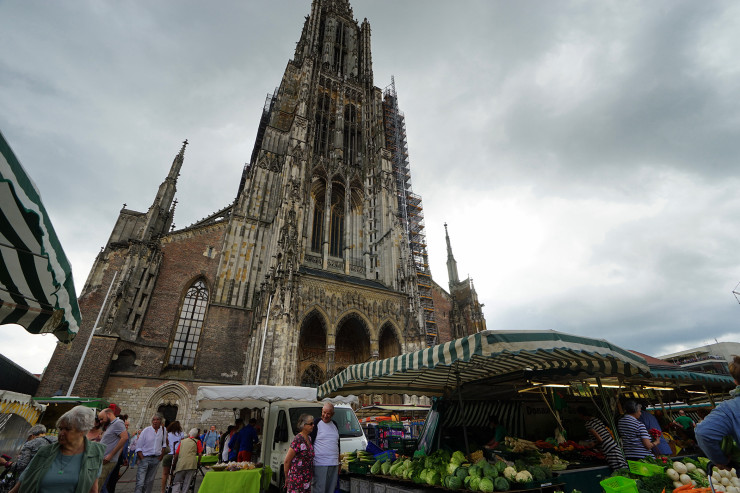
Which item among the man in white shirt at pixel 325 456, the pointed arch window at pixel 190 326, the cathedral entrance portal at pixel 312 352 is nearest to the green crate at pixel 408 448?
the man in white shirt at pixel 325 456

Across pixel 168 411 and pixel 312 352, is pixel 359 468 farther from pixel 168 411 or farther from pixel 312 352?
pixel 168 411

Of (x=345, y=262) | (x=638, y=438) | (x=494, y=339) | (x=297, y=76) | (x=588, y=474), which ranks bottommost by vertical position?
(x=588, y=474)

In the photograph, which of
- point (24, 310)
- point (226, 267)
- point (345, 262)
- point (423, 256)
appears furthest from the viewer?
point (423, 256)

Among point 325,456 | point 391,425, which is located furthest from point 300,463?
point 391,425

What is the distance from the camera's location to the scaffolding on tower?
1022 inches

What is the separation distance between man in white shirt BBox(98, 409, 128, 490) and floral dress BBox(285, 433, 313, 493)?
245 cm

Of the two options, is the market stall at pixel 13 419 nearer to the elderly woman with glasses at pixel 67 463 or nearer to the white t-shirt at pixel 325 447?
the elderly woman with glasses at pixel 67 463

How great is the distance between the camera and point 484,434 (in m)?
6.02

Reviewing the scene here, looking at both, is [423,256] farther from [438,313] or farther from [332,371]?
[332,371]

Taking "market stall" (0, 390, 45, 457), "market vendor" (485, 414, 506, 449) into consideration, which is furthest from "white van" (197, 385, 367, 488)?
"market stall" (0, 390, 45, 457)

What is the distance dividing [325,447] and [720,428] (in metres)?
3.83

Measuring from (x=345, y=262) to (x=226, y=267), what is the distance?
700 cm

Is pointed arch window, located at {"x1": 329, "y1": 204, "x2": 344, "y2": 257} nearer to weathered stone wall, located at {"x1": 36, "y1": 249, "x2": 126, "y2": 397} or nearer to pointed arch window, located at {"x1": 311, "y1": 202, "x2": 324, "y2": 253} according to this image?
pointed arch window, located at {"x1": 311, "y1": 202, "x2": 324, "y2": 253}

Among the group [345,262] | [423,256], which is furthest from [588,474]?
[423,256]
